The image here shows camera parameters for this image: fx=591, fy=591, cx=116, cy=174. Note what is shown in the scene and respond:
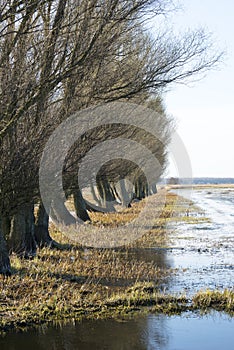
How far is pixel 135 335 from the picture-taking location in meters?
8.91

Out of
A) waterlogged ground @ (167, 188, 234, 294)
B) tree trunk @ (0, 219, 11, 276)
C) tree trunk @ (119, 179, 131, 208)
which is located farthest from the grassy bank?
tree trunk @ (119, 179, 131, 208)

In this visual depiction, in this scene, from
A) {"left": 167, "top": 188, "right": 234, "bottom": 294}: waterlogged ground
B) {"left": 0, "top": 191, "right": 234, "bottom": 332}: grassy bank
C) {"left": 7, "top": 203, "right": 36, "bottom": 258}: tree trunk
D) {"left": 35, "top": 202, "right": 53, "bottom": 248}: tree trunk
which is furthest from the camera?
{"left": 35, "top": 202, "right": 53, "bottom": 248}: tree trunk

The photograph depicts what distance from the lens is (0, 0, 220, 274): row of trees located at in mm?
12188

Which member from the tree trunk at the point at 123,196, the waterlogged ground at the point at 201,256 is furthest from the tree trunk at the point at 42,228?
the tree trunk at the point at 123,196

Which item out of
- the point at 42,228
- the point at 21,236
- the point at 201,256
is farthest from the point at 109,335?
the point at 42,228

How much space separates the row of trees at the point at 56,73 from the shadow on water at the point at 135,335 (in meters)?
3.81

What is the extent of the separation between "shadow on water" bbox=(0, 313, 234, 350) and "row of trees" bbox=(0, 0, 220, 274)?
381 cm

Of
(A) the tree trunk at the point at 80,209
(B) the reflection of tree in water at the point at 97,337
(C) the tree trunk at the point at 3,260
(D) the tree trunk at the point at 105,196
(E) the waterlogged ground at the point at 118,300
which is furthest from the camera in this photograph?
(D) the tree trunk at the point at 105,196

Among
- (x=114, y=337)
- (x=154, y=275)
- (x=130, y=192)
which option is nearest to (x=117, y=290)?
(x=154, y=275)

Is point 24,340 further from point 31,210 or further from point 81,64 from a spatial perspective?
point 31,210

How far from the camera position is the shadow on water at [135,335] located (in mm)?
8461

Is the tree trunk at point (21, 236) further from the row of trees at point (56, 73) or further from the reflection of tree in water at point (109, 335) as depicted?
the reflection of tree in water at point (109, 335)

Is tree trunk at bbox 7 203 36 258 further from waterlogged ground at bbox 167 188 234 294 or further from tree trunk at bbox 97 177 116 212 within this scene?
tree trunk at bbox 97 177 116 212

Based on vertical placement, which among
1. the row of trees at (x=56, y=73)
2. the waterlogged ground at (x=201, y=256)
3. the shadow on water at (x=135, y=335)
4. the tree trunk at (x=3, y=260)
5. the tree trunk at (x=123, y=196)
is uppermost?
the row of trees at (x=56, y=73)
